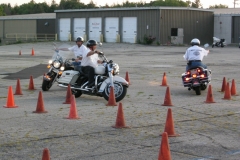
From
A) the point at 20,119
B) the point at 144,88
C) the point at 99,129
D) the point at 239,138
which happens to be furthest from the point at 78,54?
the point at 239,138

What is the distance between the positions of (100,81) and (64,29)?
57.6m

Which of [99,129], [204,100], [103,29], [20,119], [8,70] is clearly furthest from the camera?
[103,29]

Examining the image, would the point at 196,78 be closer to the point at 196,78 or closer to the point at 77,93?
the point at 196,78

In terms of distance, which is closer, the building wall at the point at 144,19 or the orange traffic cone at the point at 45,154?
the orange traffic cone at the point at 45,154

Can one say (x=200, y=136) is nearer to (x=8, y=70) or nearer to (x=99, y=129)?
(x=99, y=129)

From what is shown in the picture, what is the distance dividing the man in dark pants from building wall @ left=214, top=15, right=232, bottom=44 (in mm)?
55897

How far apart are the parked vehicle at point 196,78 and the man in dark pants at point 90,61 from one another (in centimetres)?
298

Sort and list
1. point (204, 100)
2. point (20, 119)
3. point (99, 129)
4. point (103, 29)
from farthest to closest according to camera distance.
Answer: point (103, 29) < point (204, 100) < point (20, 119) < point (99, 129)

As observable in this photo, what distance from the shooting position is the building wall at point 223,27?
68.8 m

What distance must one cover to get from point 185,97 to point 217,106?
6.57ft

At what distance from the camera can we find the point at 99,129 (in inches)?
407

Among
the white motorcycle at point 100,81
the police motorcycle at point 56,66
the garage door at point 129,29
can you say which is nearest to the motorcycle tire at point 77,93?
the white motorcycle at point 100,81

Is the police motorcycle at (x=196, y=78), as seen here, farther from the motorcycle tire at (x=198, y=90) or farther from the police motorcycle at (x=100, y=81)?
the police motorcycle at (x=100, y=81)

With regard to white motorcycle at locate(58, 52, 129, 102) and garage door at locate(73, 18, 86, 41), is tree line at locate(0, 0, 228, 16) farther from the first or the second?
white motorcycle at locate(58, 52, 129, 102)
